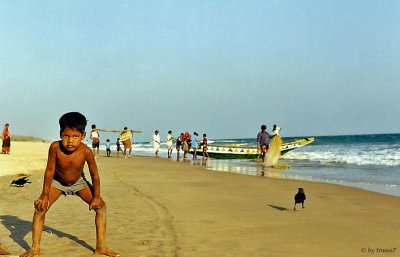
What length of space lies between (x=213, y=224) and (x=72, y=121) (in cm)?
273

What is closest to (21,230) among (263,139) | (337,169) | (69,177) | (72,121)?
(69,177)

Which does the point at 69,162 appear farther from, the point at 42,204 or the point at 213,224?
the point at 213,224

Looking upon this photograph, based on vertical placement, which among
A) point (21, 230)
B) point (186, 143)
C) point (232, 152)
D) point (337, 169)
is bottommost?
point (21, 230)

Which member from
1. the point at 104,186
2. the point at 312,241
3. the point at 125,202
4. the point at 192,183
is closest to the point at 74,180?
the point at 312,241

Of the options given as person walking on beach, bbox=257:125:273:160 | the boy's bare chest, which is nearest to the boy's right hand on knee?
the boy's bare chest

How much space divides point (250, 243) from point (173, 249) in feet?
3.03

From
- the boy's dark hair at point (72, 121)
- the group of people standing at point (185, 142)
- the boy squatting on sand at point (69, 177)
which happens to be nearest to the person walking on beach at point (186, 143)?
the group of people standing at point (185, 142)

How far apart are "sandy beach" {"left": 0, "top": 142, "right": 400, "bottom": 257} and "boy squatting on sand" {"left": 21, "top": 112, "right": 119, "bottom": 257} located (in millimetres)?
312

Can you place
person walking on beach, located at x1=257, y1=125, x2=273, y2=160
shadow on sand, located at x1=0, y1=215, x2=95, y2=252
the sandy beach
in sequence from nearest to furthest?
the sandy beach, shadow on sand, located at x1=0, y1=215, x2=95, y2=252, person walking on beach, located at x1=257, y1=125, x2=273, y2=160

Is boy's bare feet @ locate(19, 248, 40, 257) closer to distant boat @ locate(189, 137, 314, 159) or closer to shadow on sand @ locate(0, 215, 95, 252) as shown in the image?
shadow on sand @ locate(0, 215, 95, 252)

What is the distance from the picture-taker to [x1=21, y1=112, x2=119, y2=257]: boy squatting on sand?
4473mm

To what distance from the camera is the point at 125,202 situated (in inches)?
324

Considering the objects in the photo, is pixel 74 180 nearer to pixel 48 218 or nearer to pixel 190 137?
pixel 48 218

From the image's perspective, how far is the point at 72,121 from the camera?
4457 mm
